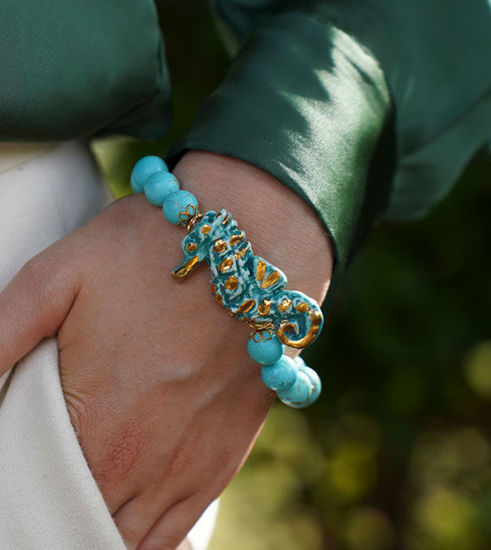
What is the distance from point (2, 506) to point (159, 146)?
1.58 meters

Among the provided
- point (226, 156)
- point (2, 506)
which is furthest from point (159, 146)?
point (2, 506)

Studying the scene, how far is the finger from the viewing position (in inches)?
38.7

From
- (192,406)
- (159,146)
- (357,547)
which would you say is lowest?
(357,547)

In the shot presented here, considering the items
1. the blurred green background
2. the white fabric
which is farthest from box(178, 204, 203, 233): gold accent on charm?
the blurred green background

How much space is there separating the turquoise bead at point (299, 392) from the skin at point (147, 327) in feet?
0.18

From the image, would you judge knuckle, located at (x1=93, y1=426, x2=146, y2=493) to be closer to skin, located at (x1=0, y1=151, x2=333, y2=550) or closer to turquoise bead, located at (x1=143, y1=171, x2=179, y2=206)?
skin, located at (x1=0, y1=151, x2=333, y2=550)

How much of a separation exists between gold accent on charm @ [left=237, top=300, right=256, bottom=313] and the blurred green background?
1.35m

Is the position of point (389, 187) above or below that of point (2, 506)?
below

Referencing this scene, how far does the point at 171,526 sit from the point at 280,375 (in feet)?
0.91

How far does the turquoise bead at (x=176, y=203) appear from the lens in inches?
34.4

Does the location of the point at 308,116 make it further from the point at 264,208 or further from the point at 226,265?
the point at 226,265

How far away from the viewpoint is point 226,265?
34.2 inches

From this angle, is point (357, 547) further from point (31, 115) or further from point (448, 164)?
point (31, 115)

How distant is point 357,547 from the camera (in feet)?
8.59
